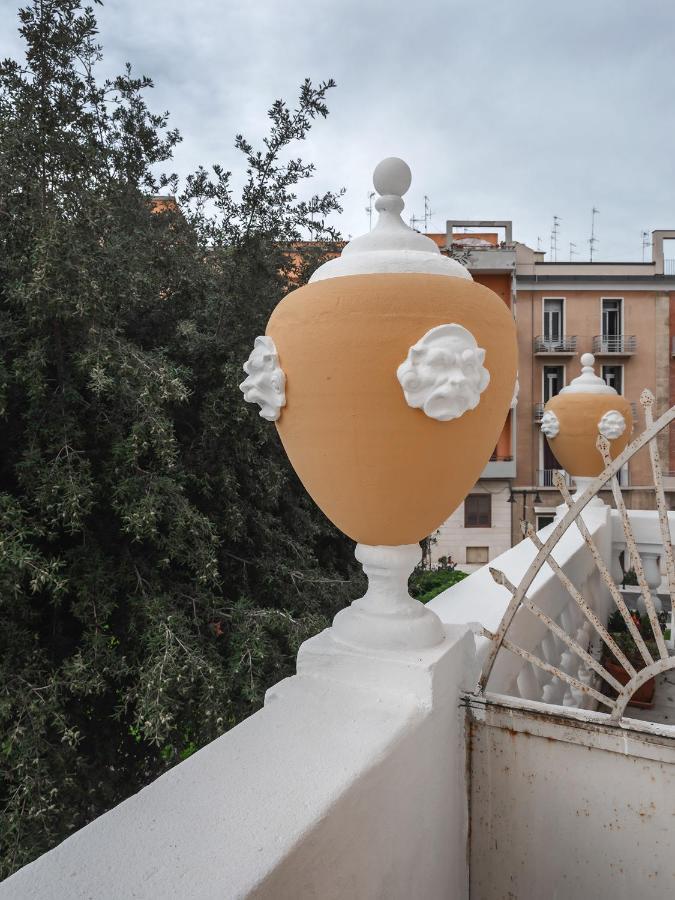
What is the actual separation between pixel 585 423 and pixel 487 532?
1261 centimetres

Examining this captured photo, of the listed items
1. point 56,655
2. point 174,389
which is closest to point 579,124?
point 174,389

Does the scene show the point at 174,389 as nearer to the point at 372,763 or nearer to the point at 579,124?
the point at 372,763

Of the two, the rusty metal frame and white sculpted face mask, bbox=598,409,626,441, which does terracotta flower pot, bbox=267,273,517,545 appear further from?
white sculpted face mask, bbox=598,409,626,441

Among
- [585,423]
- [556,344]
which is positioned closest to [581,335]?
[556,344]

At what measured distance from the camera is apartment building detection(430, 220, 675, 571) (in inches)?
595

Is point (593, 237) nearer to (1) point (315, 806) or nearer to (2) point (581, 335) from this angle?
(2) point (581, 335)

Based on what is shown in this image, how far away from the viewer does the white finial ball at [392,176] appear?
3.35ft

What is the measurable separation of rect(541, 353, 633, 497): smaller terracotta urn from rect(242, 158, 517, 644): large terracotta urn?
220 cm

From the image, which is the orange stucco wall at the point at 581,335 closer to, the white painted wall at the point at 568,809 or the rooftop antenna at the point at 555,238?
the rooftop antenna at the point at 555,238

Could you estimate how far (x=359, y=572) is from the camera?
384cm

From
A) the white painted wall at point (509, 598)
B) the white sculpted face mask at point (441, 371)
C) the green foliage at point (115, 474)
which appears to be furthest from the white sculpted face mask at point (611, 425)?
the white sculpted face mask at point (441, 371)

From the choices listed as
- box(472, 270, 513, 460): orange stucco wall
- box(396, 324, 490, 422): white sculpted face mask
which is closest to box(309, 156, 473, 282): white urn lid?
box(396, 324, 490, 422): white sculpted face mask

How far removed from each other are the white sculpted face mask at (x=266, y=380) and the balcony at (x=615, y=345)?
52.8 feet

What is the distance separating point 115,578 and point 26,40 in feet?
8.29
